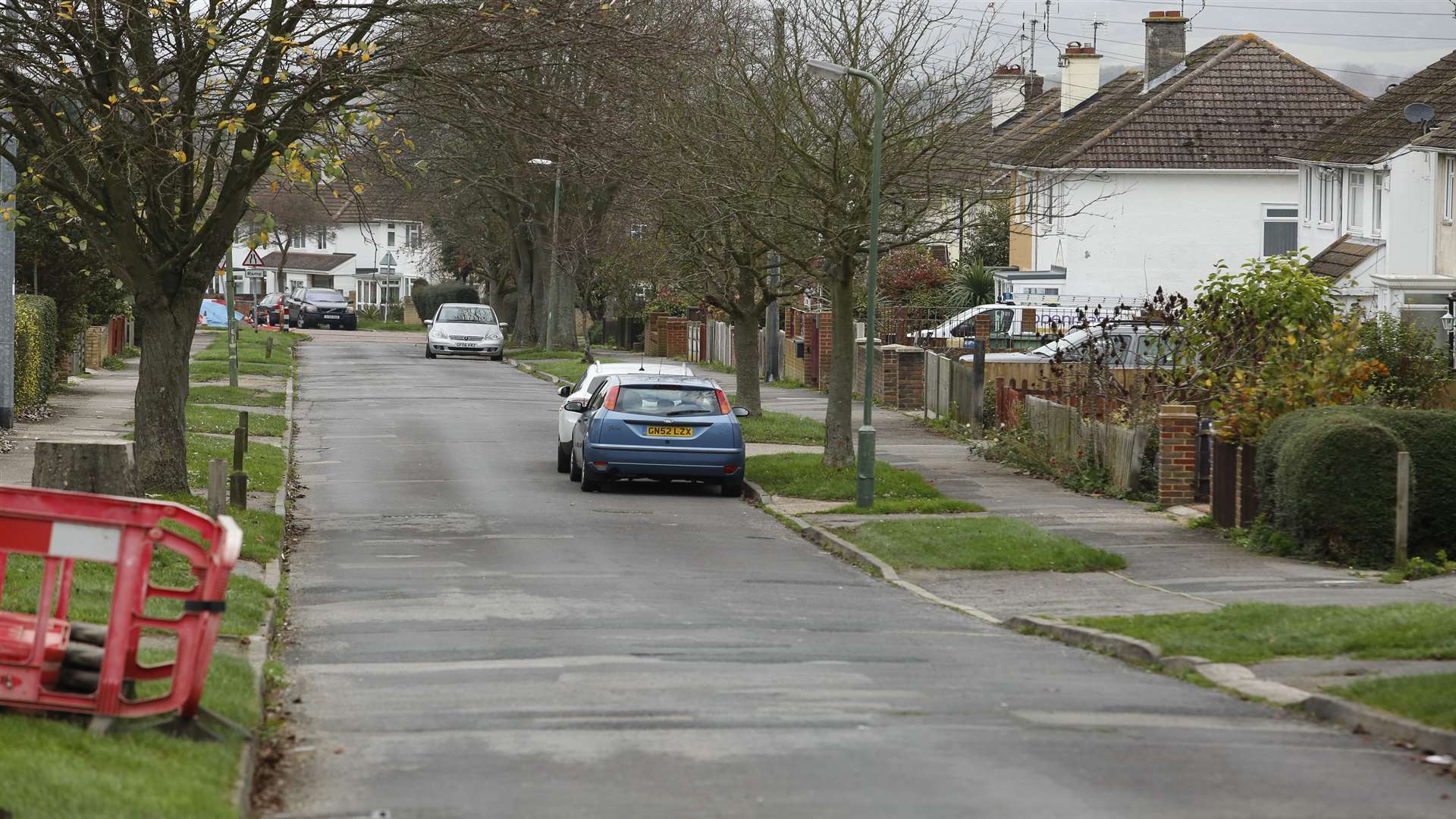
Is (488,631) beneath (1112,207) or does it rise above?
beneath

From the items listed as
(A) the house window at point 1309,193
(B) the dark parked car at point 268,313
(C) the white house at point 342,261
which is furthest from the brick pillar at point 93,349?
(C) the white house at point 342,261

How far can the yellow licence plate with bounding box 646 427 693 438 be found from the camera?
21859 millimetres

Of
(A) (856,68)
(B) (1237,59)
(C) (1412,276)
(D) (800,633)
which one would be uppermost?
(B) (1237,59)

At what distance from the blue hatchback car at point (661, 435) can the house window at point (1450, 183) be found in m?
16.5

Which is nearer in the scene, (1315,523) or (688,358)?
(1315,523)

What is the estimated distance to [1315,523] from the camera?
16141mm

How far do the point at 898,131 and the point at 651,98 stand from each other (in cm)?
339

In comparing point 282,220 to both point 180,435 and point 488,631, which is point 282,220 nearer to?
point 180,435

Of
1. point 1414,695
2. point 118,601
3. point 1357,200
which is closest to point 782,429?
point 1357,200

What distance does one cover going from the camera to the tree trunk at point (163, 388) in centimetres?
1808

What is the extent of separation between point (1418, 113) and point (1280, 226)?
12.7m

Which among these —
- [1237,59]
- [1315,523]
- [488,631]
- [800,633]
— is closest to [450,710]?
[488,631]

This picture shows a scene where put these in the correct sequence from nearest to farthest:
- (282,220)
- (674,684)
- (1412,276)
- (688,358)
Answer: (674,684), (1412,276), (688,358), (282,220)

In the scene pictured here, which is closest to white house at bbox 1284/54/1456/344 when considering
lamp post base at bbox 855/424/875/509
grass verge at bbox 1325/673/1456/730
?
lamp post base at bbox 855/424/875/509
